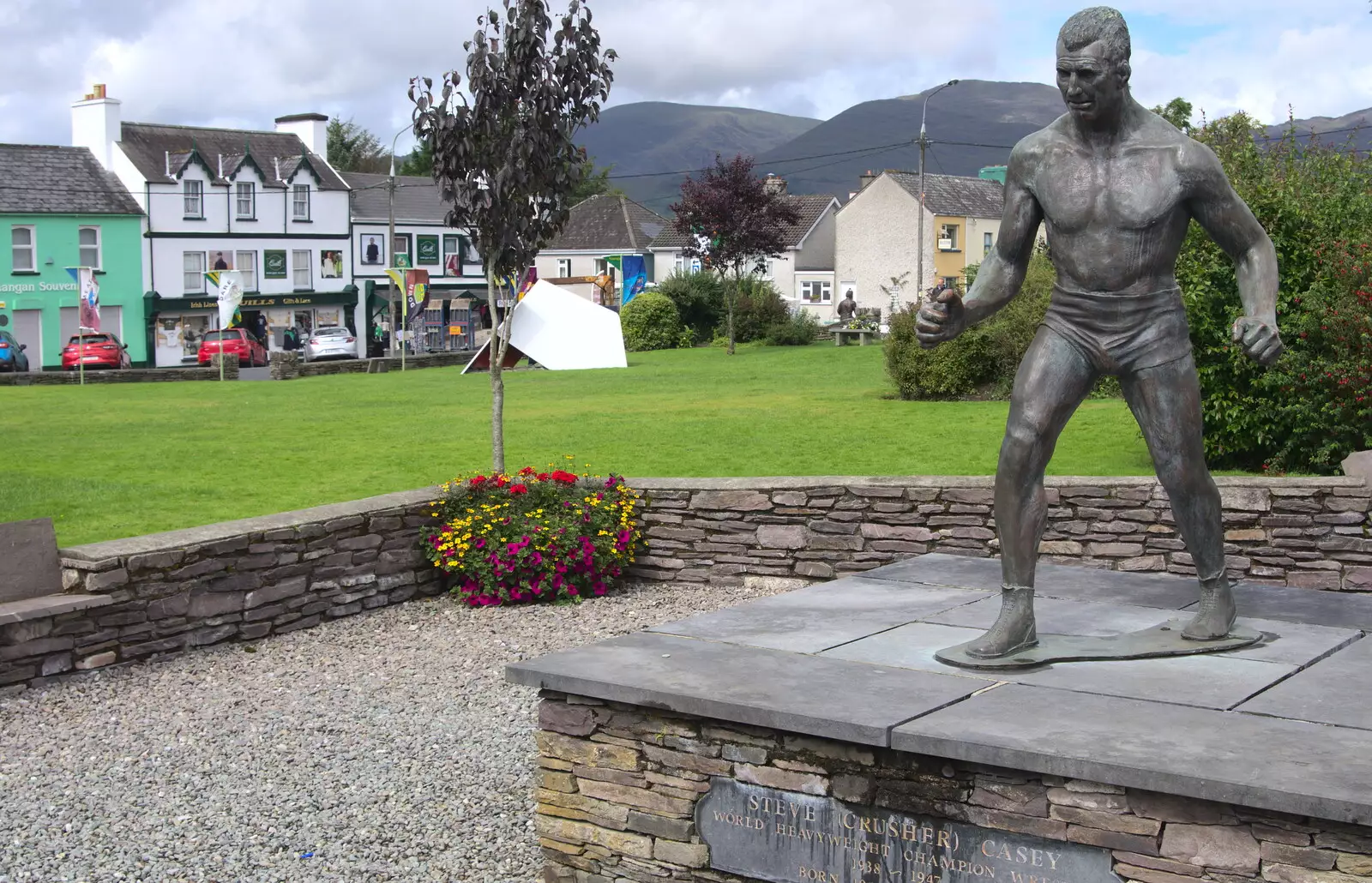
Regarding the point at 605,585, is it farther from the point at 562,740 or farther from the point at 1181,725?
the point at 1181,725

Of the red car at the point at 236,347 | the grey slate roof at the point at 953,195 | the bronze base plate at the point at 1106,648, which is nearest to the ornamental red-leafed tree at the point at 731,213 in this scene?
the red car at the point at 236,347

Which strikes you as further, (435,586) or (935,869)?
(435,586)

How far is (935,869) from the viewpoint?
5.20m

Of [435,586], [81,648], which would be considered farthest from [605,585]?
[81,648]

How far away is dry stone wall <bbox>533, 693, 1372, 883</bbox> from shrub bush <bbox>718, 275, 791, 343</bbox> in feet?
131

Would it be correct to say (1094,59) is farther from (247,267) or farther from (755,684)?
(247,267)

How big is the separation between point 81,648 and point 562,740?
4.20m

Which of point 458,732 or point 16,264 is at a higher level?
point 16,264

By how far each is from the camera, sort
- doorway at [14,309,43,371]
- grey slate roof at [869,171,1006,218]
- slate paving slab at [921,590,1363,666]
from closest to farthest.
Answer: slate paving slab at [921,590,1363,666] → doorway at [14,309,43,371] → grey slate roof at [869,171,1006,218]

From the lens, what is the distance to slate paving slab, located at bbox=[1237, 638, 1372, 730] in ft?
17.3

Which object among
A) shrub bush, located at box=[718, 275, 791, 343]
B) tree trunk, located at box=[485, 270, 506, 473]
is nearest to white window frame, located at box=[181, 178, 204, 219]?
shrub bush, located at box=[718, 275, 791, 343]

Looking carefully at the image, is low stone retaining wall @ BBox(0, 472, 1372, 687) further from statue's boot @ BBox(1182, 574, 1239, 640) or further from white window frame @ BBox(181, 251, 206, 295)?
white window frame @ BBox(181, 251, 206, 295)

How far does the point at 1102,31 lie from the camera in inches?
228

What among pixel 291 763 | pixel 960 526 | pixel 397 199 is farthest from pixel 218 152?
pixel 291 763
